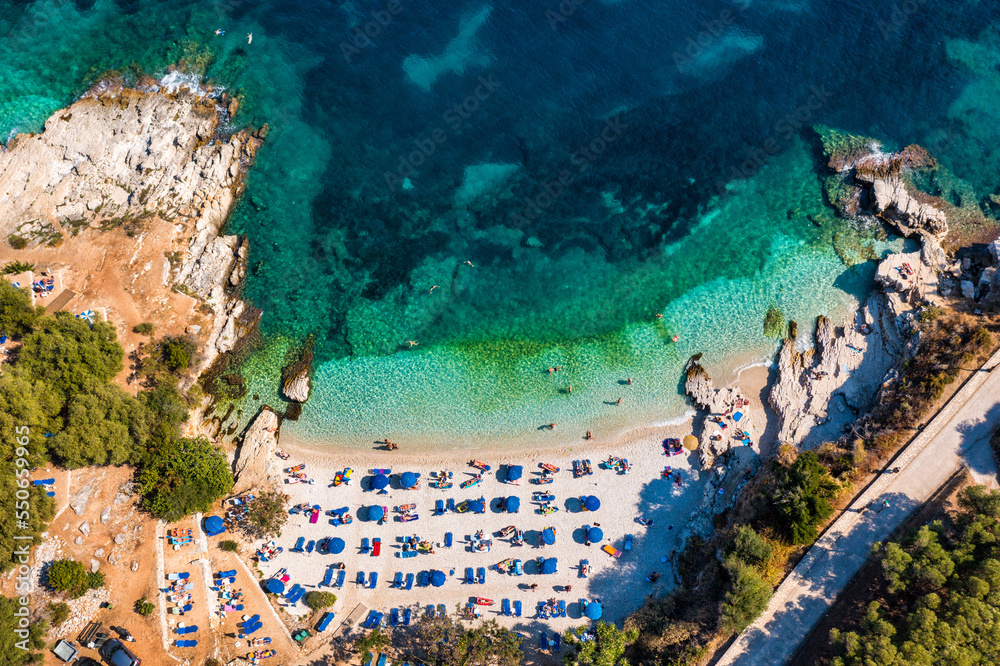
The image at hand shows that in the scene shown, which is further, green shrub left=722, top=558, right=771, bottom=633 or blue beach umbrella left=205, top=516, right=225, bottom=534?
blue beach umbrella left=205, top=516, right=225, bottom=534

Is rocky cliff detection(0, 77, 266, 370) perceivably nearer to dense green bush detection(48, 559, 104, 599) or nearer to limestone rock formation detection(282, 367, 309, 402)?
limestone rock formation detection(282, 367, 309, 402)

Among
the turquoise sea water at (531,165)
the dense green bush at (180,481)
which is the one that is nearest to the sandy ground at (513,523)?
the turquoise sea water at (531,165)

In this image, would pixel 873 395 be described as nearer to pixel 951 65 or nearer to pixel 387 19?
pixel 951 65

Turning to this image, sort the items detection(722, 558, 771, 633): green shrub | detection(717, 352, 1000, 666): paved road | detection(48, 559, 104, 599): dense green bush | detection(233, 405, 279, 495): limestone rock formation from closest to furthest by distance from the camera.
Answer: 1. detection(722, 558, 771, 633): green shrub
2. detection(717, 352, 1000, 666): paved road
3. detection(48, 559, 104, 599): dense green bush
4. detection(233, 405, 279, 495): limestone rock formation

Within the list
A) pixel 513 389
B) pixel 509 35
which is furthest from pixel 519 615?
pixel 509 35

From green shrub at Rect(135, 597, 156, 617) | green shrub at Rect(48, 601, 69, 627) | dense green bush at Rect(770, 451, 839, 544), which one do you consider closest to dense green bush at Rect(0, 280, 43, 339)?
green shrub at Rect(48, 601, 69, 627)

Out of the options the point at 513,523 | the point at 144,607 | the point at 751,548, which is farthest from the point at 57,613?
the point at 751,548

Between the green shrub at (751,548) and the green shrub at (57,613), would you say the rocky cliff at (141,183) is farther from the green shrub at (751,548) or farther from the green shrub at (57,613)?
the green shrub at (751,548)
